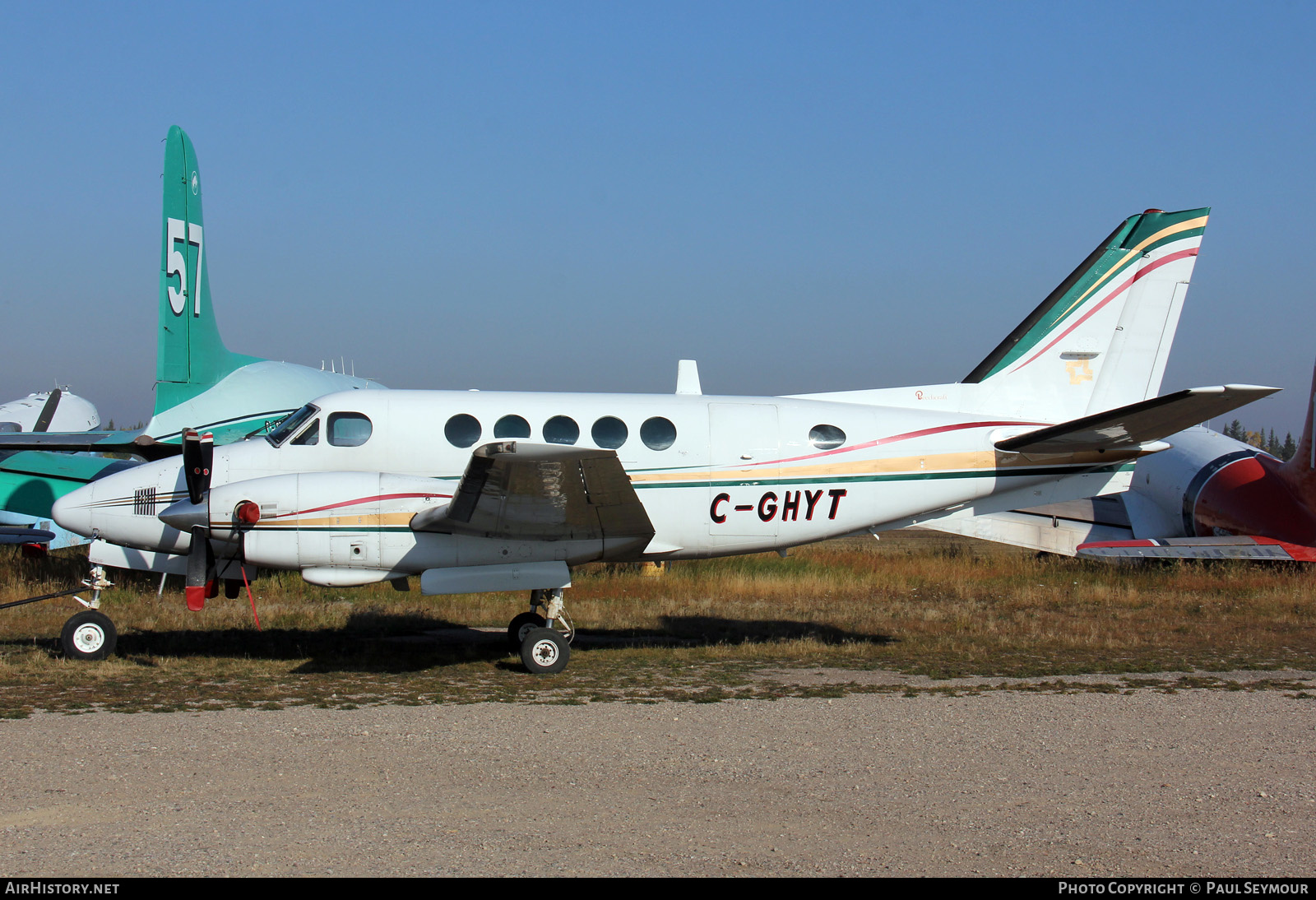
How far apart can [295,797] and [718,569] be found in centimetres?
1558

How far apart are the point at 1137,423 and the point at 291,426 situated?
9093 mm

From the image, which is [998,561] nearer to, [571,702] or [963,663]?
[963,663]

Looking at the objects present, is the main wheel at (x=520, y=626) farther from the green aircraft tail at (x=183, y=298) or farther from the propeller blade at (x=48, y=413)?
the propeller blade at (x=48, y=413)

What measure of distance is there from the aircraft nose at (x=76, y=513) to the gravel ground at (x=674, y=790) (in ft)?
10.3

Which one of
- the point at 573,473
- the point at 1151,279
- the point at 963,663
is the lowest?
the point at 963,663

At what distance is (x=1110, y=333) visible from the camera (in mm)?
12297

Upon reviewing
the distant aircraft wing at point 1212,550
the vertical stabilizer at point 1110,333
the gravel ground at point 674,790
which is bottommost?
the gravel ground at point 674,790

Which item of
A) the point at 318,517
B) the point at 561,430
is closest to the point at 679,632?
the point at 561,430

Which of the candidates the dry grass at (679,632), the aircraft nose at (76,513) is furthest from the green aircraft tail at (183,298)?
the aircraft nose at (76,513)

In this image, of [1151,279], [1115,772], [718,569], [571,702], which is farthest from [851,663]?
[718,569]

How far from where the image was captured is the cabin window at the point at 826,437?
11.4 metres

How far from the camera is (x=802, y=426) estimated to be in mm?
11484

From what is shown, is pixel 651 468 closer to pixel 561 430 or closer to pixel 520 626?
pixel 561 430
